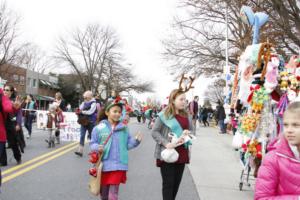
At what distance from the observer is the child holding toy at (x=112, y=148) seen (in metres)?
5.00

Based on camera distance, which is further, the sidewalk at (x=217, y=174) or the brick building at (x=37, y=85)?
the brick building at (x=37, y=85)

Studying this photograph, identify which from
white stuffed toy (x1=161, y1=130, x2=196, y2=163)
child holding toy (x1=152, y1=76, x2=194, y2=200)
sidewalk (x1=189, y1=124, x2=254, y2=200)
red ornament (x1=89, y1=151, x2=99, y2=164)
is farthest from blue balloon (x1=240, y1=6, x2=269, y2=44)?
red ornament (x1=89, y1=151, x2=99, y2=164)

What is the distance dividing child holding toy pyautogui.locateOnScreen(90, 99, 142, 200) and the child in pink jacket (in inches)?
98.5

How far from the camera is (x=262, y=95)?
5.83m

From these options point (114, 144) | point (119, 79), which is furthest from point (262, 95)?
point (119, 79)

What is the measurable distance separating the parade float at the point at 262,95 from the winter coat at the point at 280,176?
8.37 feet

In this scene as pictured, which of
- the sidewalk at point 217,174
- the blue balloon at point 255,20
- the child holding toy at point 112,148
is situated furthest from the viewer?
the blue balloon at point 255,20

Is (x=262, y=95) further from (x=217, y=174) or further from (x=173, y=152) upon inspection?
(x=217, y=174)

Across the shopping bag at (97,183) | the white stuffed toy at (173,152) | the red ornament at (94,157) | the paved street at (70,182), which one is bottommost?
the paved street at (70,182)

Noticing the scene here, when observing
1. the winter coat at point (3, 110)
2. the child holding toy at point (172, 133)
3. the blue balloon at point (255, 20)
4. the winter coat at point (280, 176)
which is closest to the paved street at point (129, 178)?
the winter coat at point (3, 110)

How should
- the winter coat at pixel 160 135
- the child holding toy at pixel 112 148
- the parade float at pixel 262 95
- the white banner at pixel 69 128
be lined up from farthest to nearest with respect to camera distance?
the white banner at pixel 69 128, the parade float at pixel 262 95, the winter coat at pixel 160 135, the child holding toy at pixel 112 148

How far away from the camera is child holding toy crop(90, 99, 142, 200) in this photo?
500cm

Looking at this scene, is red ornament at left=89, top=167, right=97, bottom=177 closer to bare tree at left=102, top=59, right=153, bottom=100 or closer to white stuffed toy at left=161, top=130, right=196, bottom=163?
white stuffed toy at left=161, top=130, right=196, bottom=163

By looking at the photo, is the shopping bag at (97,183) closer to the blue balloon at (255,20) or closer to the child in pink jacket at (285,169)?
the child in pink jacket at (285,169)
